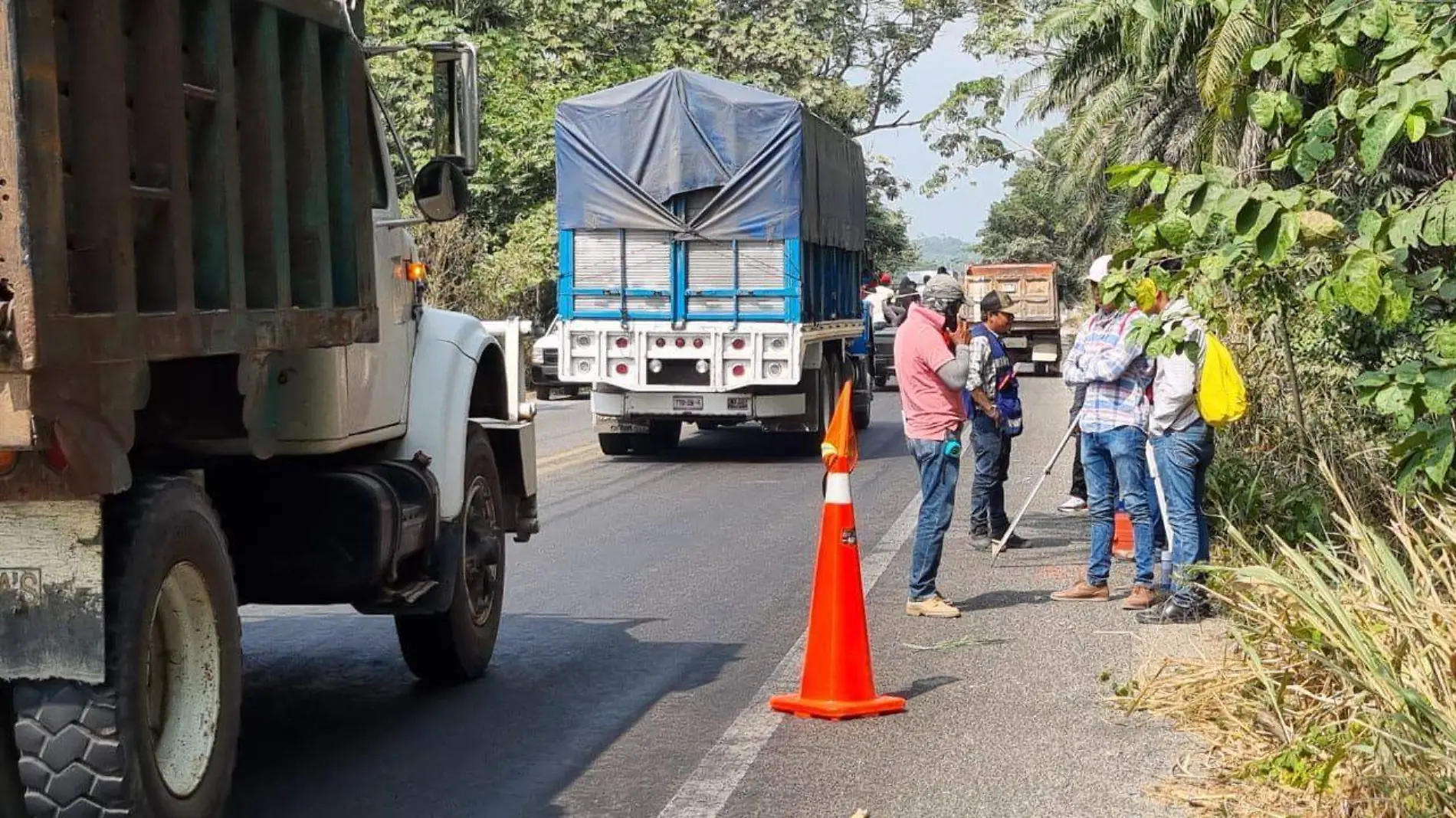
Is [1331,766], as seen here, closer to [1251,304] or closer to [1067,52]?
[1251,304]

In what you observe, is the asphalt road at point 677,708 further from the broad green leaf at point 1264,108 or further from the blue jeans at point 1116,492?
the broad green leaf at point 1264,108

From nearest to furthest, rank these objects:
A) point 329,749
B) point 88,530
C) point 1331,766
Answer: point 88,530 → point 1331,766 → point 329,749

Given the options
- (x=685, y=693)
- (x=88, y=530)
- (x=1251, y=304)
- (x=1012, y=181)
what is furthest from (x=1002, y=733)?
(x=1012, y=181)

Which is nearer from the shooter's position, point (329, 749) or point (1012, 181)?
point (329, 749)

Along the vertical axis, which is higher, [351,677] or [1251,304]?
[1251,304]

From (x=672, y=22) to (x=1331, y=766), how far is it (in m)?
36.8

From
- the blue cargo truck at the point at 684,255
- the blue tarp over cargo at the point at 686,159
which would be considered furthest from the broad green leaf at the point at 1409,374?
the blue tarp over cargo at the point at 686,159

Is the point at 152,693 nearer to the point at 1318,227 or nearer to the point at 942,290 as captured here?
the point at 1318,227

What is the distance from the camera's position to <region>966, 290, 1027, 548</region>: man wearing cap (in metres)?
12.1

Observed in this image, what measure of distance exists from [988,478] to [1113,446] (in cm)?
259

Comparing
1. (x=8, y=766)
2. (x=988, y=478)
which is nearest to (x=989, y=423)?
(x=988, y=478)

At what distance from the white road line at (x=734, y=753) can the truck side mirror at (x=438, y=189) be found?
229 centimetres

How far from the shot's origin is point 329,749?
22.0ft

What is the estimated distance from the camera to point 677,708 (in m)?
7.40
